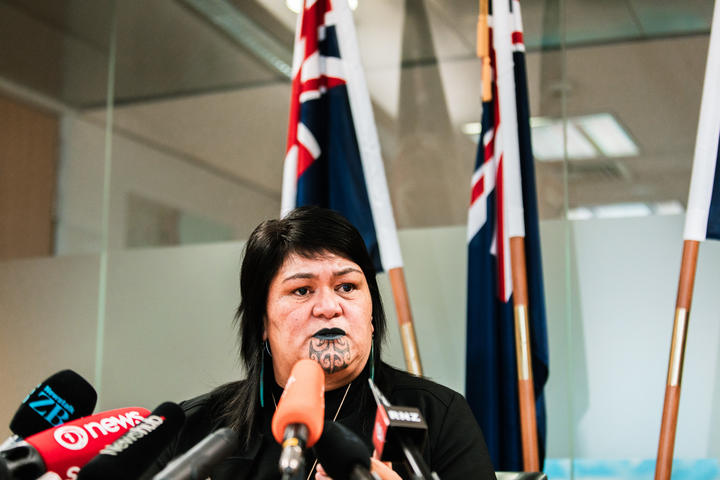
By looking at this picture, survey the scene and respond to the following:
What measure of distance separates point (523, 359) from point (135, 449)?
1699 mm

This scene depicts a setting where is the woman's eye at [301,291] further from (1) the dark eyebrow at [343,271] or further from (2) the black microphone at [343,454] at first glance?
(2) the black microphone at [343,454]

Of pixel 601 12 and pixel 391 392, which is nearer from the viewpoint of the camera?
pixel 391 392

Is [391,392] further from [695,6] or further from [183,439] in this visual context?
[695,6]

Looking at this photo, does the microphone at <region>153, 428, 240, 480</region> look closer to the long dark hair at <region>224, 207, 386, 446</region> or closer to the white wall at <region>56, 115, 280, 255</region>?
the long dark hair at <region>224, 207, 386, 446</region>

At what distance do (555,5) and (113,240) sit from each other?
213cm

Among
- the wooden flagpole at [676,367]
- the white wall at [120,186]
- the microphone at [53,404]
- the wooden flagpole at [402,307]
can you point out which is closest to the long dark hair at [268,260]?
the microphone at [53,404]

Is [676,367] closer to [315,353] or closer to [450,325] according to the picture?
[450,325]

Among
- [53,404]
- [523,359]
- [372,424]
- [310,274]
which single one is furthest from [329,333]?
[523,359]

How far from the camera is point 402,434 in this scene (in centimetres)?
116

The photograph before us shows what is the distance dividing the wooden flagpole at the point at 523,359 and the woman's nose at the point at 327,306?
41.4 inches

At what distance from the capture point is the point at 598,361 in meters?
2.94

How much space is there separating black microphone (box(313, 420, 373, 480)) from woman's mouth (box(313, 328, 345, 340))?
21.3 inches

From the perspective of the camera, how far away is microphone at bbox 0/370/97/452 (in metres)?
1.38

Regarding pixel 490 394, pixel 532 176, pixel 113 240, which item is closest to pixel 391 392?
pixel 490 394
